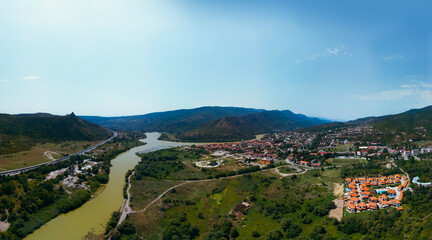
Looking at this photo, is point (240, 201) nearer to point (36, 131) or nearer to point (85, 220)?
point (85, 220)

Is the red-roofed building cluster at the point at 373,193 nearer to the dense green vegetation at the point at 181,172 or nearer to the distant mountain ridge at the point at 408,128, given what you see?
the dense green vegetation at the point at 181,172

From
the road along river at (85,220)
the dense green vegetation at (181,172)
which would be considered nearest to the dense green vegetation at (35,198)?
the road along river at (85,220)

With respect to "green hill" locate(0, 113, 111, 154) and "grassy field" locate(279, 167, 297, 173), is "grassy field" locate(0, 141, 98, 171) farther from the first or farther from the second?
"grassy field" locate(279, 167, 297, 173)

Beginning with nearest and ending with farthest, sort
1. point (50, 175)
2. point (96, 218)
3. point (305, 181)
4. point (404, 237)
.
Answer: point (404, 237)
point (96, 218)
point (305, 181)
point (50, 175)

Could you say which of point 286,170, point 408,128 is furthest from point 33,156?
point 408,128

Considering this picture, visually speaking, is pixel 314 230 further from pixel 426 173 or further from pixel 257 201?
pixel 426 173

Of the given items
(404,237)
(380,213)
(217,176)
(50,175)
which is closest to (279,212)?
(380,213)

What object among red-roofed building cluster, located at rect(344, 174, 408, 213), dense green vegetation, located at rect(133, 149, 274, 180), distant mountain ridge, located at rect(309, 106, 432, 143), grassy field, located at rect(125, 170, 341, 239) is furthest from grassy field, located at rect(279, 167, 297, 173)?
distant mountain ridge, located at rect(309, 106, 432, 143)
